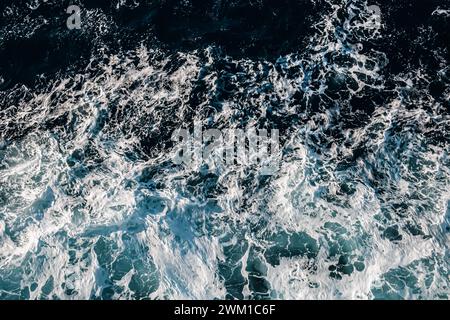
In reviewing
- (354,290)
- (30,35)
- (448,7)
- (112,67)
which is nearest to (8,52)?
(30,35)

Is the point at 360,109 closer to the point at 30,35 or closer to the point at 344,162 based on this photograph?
the point at 344,162
